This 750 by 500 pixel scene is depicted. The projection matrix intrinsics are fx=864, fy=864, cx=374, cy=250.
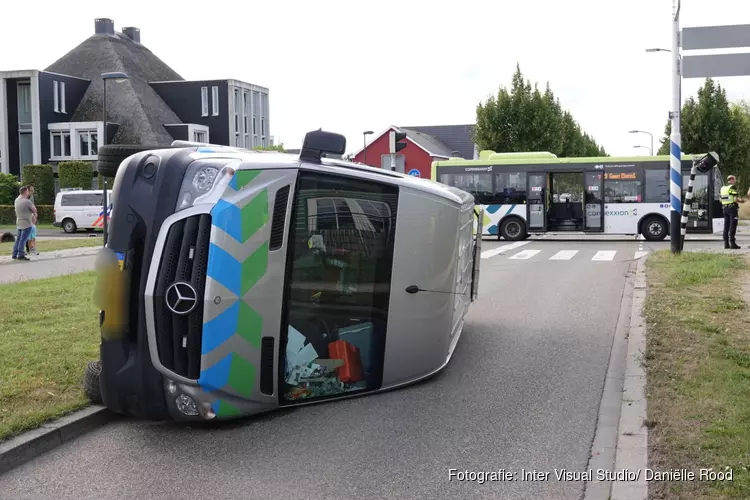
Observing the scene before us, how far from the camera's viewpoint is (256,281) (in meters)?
6.05

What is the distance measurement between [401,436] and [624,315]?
21.1 feet

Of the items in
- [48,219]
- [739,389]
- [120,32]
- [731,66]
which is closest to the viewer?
[739,389]

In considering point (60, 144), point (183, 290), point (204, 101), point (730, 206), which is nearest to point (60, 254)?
point (730, 206)

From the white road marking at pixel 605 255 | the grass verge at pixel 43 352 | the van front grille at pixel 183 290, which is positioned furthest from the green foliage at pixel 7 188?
the van front grille at pixel 183 290

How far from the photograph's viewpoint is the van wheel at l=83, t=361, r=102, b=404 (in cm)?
668

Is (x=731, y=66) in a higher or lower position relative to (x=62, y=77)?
lower

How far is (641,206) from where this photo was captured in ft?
97.7

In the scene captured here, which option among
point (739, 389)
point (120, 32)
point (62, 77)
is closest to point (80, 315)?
point (739, 389)

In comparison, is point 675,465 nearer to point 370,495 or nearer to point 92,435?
point 370,495

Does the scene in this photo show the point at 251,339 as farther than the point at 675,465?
Yes

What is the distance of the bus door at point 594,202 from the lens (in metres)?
30.2

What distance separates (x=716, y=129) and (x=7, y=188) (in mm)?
44466

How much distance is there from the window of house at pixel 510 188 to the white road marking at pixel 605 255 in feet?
22.9

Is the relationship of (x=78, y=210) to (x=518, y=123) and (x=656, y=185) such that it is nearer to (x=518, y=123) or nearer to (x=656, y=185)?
(x=656, y=185)
